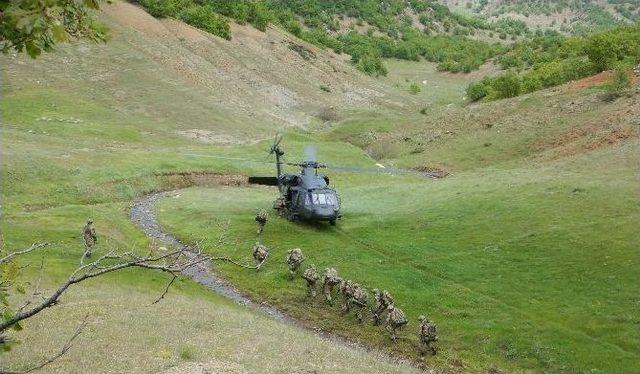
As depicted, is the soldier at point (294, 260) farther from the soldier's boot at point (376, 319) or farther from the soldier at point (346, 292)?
the soldier's boot at point (376, 319)

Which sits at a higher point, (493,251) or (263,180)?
(263,180)

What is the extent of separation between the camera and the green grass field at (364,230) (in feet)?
87.3

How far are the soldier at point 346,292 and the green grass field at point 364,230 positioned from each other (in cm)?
71

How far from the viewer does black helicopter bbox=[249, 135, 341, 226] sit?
43031 mm

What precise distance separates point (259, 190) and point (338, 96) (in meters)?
65.6

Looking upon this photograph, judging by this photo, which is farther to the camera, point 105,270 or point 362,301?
point 362,301

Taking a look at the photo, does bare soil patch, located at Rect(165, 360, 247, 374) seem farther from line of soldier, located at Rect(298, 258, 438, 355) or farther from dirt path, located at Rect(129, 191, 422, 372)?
line of soldier, located at Rect(298, 258, 438, 355)

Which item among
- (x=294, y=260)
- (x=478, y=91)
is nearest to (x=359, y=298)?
(x=294, y=260)

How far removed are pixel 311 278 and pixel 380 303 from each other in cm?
437

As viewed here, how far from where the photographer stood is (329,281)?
3412 centimetres

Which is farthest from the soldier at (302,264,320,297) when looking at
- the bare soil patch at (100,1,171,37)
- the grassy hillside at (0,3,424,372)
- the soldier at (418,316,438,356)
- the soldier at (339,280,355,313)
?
the bare soil patch at (100,1,171,37)

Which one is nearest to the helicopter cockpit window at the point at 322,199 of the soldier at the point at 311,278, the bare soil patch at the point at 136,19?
the soldier at the point at 311,278

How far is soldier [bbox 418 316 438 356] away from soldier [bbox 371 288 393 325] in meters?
2.83

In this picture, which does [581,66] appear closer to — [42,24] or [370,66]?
[370,66]
